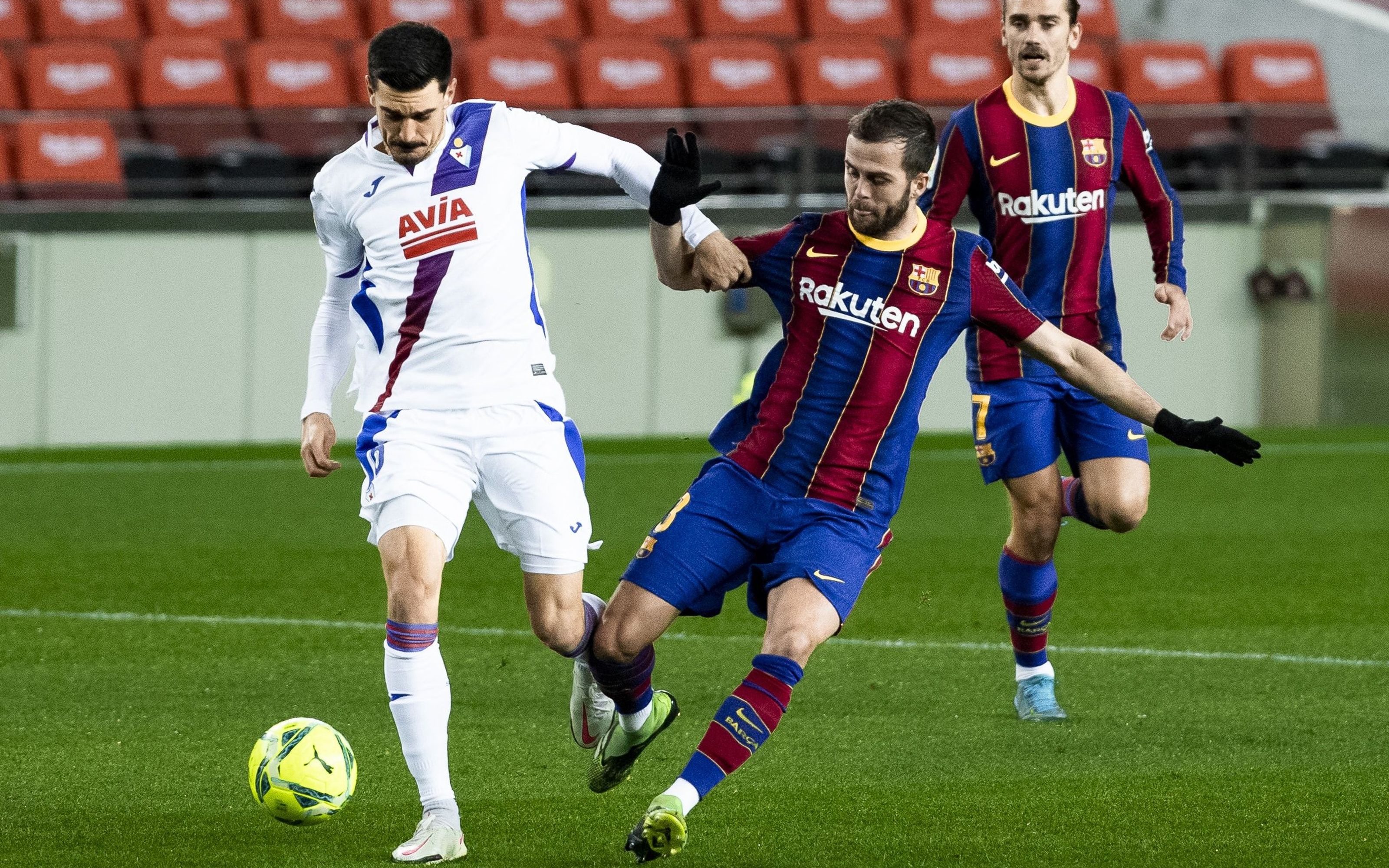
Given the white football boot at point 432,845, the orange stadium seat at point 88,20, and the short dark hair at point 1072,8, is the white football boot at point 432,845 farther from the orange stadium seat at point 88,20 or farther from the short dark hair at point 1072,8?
the orange stadium seat at point 88,20

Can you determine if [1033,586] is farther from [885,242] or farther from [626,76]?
[626,76]

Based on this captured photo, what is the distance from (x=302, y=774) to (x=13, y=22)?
1235cm

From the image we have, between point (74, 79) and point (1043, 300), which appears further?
point (74, 79)

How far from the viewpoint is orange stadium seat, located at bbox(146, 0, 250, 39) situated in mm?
15883

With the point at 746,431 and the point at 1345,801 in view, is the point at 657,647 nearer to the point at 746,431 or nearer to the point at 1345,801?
the point at 746,431

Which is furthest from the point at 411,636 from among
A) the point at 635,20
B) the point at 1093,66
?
the point at 1093,66

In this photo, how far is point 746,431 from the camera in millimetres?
5125

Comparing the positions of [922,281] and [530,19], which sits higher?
[922,281]

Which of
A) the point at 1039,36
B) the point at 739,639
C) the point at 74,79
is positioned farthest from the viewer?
the point at 74,79

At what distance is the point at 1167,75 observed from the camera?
16.8 m

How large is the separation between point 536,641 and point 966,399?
826 cm

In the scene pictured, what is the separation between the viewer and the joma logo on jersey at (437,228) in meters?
4.84

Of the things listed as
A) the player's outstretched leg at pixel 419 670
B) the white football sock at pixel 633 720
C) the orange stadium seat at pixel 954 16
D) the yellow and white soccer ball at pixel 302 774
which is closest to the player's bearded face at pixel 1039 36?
the white football sock at pixel 633 720

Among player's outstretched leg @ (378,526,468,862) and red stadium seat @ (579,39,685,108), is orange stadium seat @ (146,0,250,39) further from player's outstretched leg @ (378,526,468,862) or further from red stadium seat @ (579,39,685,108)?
player's outstretched leg @ (378,526,468,862)
